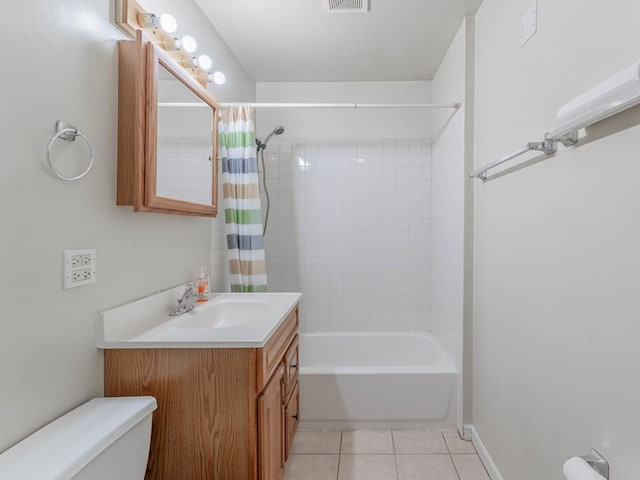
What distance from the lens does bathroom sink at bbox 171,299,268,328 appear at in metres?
→ 1.69

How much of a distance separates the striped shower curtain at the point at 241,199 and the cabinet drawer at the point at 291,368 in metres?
0.49

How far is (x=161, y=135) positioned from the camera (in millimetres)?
1467

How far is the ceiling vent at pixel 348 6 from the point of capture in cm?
193

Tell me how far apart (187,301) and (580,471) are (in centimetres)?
150

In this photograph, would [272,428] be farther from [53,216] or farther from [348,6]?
[348,6]

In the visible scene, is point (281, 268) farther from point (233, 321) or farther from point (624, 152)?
point (624, 152)

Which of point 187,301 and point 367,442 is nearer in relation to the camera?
point 187,301

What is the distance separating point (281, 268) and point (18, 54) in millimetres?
2299

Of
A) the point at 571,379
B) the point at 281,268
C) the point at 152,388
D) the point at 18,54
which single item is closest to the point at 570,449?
the point at 571,379

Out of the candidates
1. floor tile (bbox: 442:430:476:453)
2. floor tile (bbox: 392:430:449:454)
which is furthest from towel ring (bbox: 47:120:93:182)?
floor tile (bbox: 442:430:476:453)

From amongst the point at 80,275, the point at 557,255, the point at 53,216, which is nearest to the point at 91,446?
the point at 80,275

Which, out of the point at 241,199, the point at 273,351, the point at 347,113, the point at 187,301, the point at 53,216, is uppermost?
the point at 347,113

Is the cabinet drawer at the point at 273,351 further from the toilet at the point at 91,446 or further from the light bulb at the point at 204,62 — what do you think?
the light bulb at the point at 204,62

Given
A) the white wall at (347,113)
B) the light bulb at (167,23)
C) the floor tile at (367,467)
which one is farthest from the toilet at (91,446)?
the white wall at (347,113)
